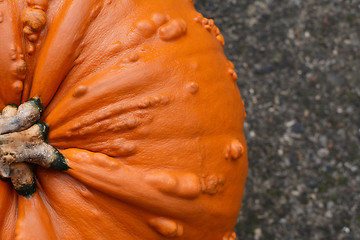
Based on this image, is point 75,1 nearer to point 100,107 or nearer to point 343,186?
point 100,107

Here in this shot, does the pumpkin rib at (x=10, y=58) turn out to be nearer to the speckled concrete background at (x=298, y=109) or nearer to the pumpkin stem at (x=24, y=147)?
the pumpkin stem at (x=24, y=147)

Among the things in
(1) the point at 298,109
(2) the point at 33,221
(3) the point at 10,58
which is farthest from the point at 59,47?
(1) the point at 298,109

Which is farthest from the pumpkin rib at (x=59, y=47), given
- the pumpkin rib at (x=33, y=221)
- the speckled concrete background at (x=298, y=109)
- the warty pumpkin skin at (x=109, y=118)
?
the speckled concrete background at (x=298, y=109)

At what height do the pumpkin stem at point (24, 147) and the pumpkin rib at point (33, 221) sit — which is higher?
the pumpkin stem at point (24, 147)

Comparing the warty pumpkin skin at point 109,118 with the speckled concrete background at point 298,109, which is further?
the speckled concrete background at point 298,109

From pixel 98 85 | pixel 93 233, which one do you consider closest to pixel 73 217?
pixel 93 233

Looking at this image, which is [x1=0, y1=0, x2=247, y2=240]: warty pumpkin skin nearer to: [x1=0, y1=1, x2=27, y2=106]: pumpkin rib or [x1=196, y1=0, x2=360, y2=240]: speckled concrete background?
[x1=0, y1=1, x2=27, y2=106]: pumpkin rib

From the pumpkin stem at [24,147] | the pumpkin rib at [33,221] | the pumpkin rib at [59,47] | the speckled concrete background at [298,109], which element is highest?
the pumpkin rib at [59,47]
